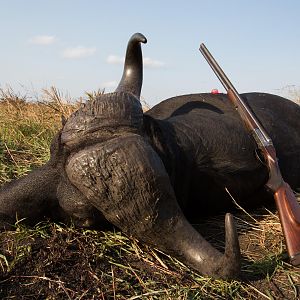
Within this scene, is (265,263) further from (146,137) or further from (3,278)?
(3,278)

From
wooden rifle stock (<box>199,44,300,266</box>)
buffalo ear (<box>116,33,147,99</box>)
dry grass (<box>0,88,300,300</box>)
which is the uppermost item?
buffalo ear (<box>116,33,147,99</box>)

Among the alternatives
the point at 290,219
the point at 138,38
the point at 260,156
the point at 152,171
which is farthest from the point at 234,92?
the point at 152,171

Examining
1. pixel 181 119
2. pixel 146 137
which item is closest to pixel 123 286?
pixel 146 137

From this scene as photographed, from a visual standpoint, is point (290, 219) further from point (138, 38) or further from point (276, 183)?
point (138, 38)

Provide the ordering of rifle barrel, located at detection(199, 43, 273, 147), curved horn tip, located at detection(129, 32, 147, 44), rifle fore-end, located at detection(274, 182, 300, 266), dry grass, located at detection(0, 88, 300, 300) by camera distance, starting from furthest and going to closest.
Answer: rifle barrel, located at detection(199, 43, 273, 147)
curved horn tip, located at detection(129, 32, 147, 44)
rifle fore-end, located at detection(274, 182, 300, 266)
dry grass, located at detection(0, 88, 300, 300)

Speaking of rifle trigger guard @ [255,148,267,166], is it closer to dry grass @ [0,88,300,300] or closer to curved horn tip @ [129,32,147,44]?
dry grass @ [0,88,300,300]

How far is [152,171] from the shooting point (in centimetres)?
211

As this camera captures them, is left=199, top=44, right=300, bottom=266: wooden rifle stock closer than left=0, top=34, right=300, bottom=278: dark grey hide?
No

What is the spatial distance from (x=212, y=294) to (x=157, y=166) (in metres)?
0.58

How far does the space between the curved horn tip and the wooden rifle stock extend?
2.55ft

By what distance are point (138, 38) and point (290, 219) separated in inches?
52.4

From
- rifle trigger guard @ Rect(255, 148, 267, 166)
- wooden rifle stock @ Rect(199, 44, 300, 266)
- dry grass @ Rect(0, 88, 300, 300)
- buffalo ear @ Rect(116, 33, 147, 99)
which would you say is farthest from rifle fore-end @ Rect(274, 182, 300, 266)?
buffalo ear @ Rect(116, 33, 147, 99)

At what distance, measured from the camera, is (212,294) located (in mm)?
2143

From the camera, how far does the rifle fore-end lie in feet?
7.80
